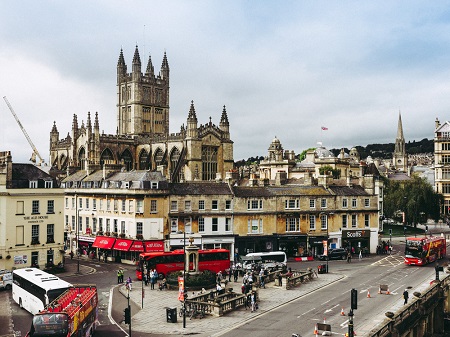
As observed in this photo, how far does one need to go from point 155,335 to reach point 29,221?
26.7 metres

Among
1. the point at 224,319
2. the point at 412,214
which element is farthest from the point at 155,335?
the point at 412,214

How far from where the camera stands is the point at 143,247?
60094 mm

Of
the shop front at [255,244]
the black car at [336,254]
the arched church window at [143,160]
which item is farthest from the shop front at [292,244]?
the arched church window at [143,160]

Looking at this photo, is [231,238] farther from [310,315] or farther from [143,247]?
[310,315]

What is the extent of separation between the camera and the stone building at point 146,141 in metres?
107

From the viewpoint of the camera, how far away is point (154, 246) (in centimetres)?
6069

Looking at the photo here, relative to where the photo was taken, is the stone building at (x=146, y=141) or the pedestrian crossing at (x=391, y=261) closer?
the pedestrian crossing at (x=391, y=261)

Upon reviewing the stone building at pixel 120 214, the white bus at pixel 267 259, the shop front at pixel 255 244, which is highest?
the stone building at pixel 120 214

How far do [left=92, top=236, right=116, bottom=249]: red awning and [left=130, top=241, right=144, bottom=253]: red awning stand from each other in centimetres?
370

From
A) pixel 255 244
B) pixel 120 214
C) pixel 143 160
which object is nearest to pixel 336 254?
pixel 255 244

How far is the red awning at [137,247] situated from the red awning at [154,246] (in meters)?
0.44

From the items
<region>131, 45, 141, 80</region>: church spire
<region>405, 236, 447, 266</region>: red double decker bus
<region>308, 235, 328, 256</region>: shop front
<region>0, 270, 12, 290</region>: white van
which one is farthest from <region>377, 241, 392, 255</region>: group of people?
<region>131, 45, 141, 80</region>: church spire

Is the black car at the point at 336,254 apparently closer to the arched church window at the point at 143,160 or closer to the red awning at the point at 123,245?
the red awning at the point at 123,245

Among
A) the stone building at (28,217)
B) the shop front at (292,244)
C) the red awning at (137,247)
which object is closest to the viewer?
the stone building at (28,217)
